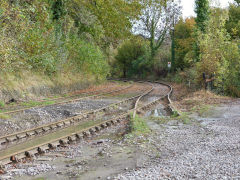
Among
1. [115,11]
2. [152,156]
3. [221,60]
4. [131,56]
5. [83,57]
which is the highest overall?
[115,11]

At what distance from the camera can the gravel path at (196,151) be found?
17.4 ft

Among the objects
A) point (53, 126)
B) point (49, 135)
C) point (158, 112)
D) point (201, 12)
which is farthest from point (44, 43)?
point (201, 12)

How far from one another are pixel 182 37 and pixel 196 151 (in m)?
35.4

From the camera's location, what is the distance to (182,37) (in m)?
40.1

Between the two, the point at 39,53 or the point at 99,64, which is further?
the point at 99,64

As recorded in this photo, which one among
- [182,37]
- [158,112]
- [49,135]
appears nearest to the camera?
[49,135]

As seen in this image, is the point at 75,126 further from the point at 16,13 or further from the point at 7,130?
the point at 16,13

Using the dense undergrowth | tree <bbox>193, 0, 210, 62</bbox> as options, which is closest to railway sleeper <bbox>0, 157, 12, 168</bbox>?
the dense undergrowth

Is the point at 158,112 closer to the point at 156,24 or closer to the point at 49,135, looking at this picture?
the point at 49,135

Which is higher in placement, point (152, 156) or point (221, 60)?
point (221, 60)

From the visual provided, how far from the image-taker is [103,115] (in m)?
12.8

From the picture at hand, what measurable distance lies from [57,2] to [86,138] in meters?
16.2

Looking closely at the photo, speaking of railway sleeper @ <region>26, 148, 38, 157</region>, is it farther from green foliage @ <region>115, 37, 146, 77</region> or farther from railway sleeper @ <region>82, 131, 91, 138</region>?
green foliage @ <region>115, 37, 146, 77</region>

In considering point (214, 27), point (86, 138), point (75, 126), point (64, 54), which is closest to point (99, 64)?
point (64, 54)
